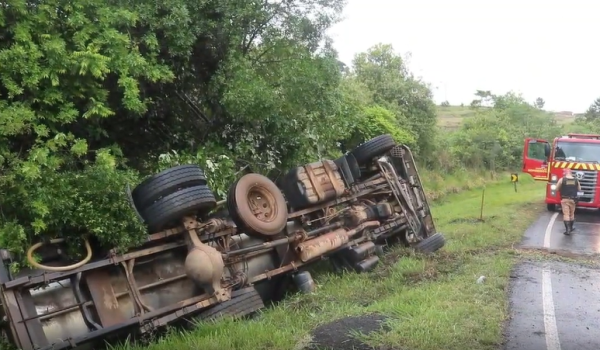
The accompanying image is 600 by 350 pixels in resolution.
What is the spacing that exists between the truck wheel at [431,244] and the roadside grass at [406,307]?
162 mm

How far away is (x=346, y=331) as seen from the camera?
562 centimetres

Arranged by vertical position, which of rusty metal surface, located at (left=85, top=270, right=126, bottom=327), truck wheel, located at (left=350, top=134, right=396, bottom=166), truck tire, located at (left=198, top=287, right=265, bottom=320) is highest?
truck wheel, located at (left=350, top=134, right=396, bottom=166)

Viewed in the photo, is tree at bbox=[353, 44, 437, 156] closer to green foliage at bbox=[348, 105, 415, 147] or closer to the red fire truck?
green foliage at bbox=[348, 105, 415, 147]

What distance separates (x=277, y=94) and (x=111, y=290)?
451 centimetres

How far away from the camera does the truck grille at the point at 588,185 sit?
1680 cm

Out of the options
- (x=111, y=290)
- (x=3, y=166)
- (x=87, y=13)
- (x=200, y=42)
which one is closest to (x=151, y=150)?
(x=200, y=42)

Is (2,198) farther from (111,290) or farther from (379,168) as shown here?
(379,168)

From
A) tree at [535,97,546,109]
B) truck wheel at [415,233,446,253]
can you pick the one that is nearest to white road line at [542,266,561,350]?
truck wheel at [415,233,446,253]

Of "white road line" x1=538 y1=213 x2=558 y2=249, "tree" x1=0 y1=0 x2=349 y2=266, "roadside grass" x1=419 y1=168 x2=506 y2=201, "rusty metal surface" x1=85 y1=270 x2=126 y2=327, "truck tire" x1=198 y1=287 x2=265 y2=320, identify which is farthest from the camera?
"roadside grass" x1=419 y1=168 x2=506 y2=201

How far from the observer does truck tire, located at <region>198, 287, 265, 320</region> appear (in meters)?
6.38

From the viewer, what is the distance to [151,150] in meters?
9.55

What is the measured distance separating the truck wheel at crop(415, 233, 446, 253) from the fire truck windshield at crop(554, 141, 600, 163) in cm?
900

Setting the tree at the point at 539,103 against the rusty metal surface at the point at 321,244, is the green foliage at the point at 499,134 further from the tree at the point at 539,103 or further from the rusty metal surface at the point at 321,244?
the rusty metal surface at the point at 321,244

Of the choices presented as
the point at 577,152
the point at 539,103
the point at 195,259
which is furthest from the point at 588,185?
the point at 539,103
